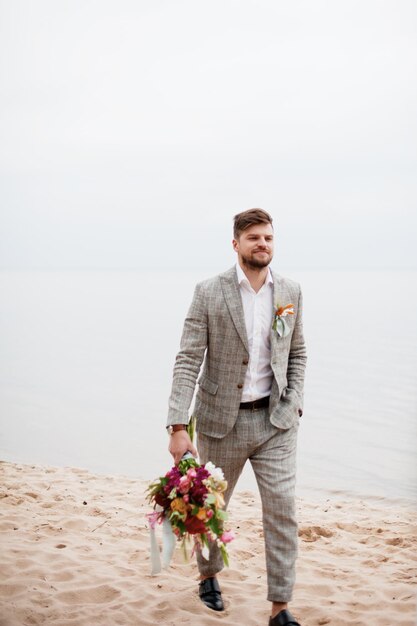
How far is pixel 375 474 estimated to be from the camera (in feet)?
23.1

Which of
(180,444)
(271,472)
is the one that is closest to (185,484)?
(180,444)

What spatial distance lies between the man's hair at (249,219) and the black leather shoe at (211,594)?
5.23 ft

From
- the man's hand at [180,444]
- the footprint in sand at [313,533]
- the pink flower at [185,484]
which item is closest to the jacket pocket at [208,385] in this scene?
the man's hand at [180,444]

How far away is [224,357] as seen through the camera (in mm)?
3268

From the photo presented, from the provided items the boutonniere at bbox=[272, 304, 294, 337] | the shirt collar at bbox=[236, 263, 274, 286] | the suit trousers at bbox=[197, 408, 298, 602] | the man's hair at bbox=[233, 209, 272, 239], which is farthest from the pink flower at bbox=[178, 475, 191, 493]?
the man's hair at bbox=[233, 209, 272, 239]

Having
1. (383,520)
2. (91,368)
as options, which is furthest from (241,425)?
(91,368)

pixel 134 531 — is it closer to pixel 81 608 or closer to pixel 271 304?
pixel 81 608

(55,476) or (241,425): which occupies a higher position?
(241,425)

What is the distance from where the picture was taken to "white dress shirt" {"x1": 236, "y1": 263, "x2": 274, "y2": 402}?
3295 mm

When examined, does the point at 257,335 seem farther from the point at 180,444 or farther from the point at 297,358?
the point at 180,444

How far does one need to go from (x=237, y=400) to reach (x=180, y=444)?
32 centimetres

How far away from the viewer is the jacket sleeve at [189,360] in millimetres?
3152

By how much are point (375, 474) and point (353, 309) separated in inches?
755

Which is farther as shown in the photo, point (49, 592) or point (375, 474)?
point (375, 474)
